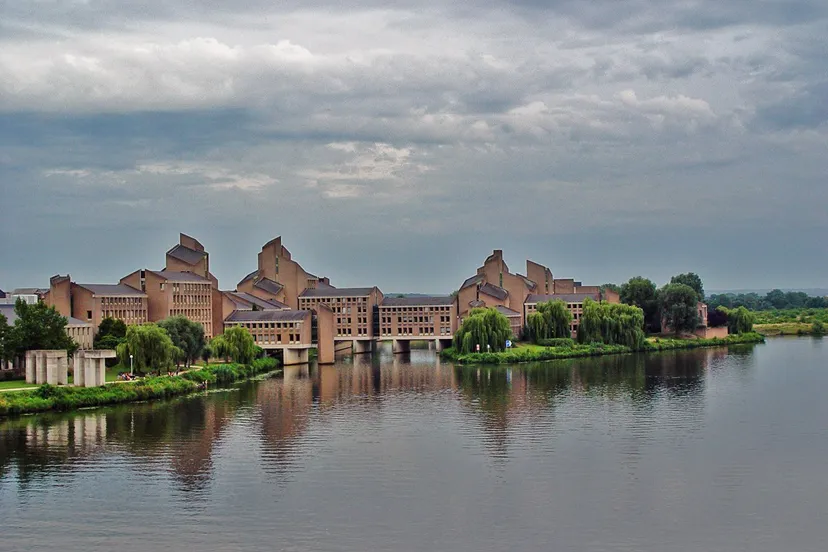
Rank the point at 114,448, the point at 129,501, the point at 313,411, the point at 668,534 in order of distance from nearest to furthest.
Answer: the point at 668,534
the point at 129,501
the point at 114,448
the point at 313,411

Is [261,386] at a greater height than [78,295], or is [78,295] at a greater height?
[78,295]

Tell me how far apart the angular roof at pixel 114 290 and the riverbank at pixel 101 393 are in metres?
12.2

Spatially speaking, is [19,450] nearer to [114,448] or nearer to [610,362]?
[114,448]

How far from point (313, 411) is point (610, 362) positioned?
99.3 ft

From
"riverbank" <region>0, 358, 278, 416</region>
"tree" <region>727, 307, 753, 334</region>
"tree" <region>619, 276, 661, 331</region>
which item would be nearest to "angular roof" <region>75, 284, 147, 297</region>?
"riverbank" <region>0, 358, 278, 416</region>

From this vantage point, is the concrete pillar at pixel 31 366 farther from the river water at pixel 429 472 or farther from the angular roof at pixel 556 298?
the angular roof at pixel 556 298

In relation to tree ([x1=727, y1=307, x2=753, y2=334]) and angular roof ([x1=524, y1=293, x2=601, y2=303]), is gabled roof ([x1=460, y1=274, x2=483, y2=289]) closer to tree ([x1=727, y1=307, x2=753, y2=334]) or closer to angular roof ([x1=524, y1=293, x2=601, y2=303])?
angular roof ([x1=524, y1=293, x2=601, y2=303])

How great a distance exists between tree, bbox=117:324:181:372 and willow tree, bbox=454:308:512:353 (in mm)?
24318

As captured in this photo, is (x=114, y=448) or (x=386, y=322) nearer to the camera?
(x=114, y=448)

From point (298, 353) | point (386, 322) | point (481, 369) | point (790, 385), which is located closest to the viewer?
point (790, 385)

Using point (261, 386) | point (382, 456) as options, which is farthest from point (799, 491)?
point (261, 386)

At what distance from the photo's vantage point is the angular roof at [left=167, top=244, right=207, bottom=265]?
7969 centimetres

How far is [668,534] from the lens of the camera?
2311cm

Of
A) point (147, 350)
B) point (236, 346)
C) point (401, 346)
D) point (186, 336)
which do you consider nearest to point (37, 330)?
point (147, 350)
